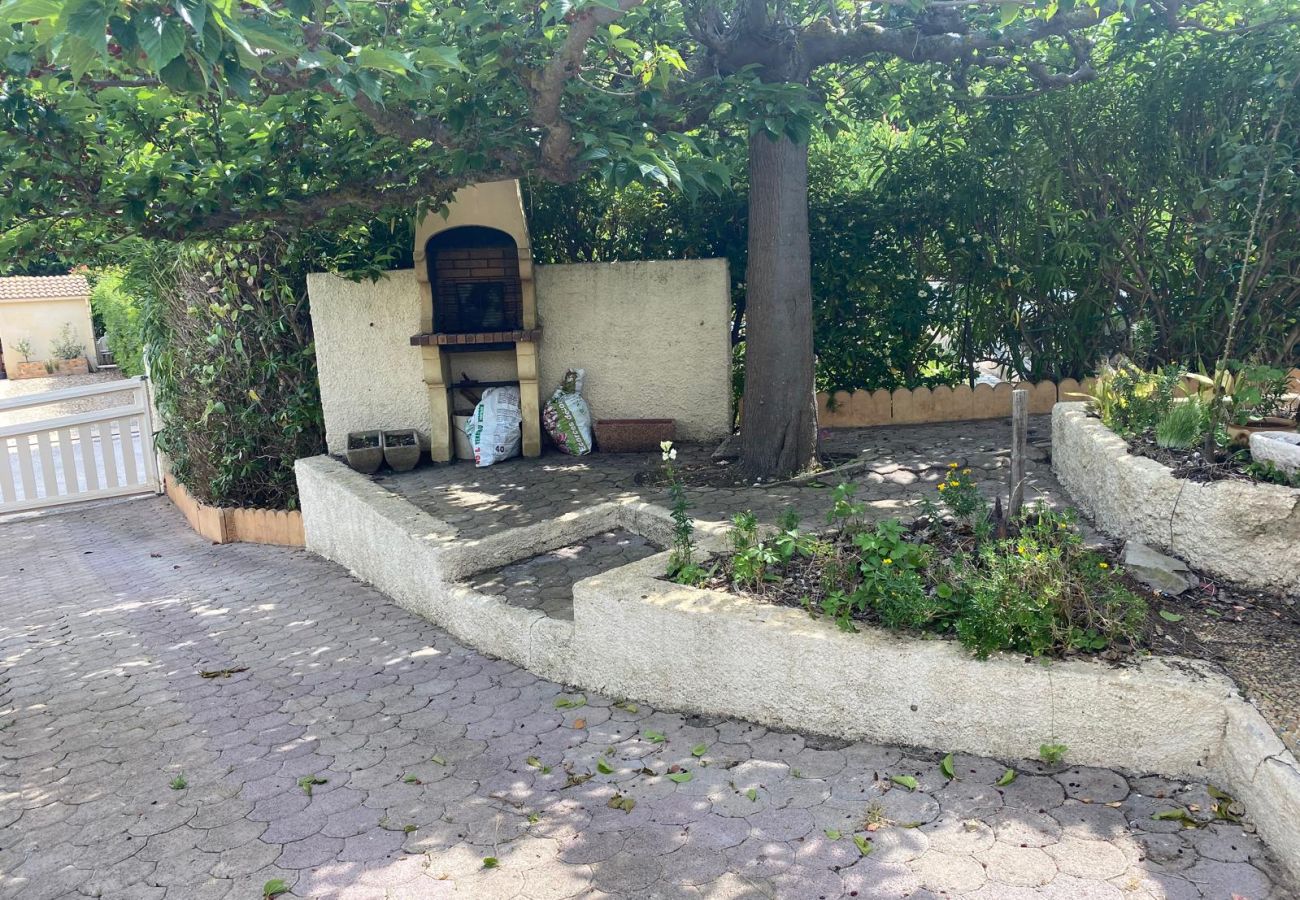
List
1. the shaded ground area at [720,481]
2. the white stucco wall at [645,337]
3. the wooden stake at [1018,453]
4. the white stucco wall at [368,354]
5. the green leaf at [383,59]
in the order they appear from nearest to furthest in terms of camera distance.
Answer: the green leaf at [383,59], the wooden stake at [1018,453], the shaded ground area at [720,481], the white stucco wall at [368,354], the white stucco wall at [645,337]

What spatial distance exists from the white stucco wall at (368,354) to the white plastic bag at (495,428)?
532 millimetres

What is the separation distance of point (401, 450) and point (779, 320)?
123 inches

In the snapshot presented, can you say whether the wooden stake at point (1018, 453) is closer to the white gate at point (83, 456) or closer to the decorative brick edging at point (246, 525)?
the decorative brick edging at point (246, 525)

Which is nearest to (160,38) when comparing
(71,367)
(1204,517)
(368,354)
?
(1204,517)

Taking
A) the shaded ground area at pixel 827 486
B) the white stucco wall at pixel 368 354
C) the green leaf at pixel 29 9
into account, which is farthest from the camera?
the white stucco wall at pixel 368 354

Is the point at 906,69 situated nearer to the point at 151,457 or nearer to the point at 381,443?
the point at 381,443

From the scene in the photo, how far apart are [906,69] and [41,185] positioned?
6.17 m

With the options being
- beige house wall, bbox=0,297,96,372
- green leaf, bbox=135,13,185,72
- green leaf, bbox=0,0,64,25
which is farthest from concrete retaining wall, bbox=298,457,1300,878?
beige house wall, bbox=0,297,96,372

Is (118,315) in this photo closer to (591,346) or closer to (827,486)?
(591,346)

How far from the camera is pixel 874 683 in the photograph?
3.92 meters

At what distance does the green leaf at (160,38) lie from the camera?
3.04 metres

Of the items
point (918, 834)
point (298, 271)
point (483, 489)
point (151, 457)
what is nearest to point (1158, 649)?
point (918, 834)

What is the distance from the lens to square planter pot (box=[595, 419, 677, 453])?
8.05 metres

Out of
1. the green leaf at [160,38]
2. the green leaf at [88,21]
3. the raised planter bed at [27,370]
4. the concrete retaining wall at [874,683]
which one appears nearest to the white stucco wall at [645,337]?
the concrete retaining wall at [874,683]
